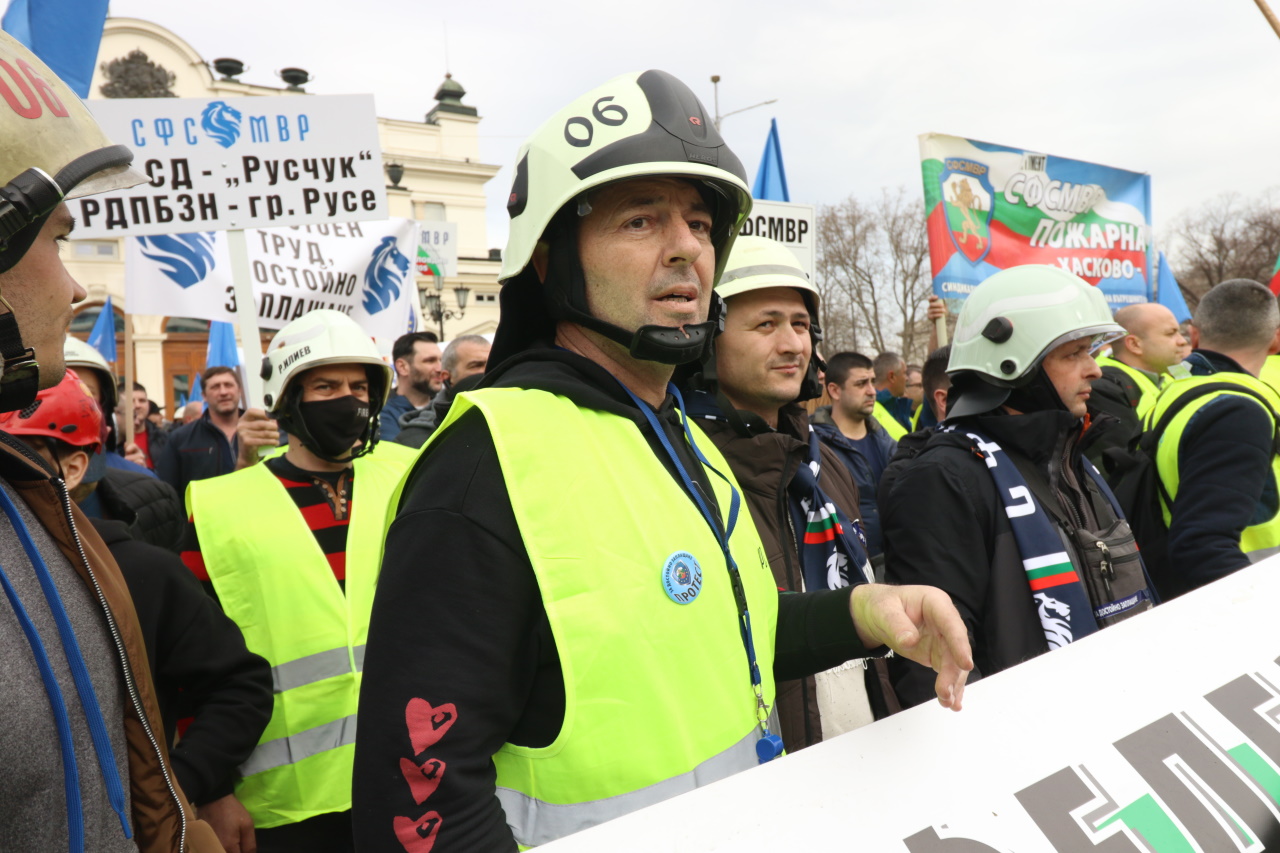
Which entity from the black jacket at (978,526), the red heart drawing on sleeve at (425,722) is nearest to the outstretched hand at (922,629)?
the red heart drawing on sleeve at (425,722)

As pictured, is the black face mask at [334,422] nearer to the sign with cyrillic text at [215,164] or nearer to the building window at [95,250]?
the sign with cyrillic text at [215,164]

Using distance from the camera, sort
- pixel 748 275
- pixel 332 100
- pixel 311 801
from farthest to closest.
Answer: pixel 332 100 < pixel 748 275 < pixel 311 801

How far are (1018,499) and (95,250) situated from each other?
37.3 meters

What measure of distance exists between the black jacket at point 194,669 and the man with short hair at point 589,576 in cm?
128

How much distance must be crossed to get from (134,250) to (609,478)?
559 centimetres

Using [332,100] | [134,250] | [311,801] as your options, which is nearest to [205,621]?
[311,801]

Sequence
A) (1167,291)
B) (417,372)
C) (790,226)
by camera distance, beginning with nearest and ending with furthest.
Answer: (790,226), (417,372), (1167,291)

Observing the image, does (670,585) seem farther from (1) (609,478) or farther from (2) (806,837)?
(2) (806,837)

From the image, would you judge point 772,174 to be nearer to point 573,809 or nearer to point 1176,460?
point 1176,460

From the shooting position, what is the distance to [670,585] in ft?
4.80

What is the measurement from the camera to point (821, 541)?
2.85 metres

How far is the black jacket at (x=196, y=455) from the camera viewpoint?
712 centimetres

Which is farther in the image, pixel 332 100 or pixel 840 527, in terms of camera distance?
pixel 332 100

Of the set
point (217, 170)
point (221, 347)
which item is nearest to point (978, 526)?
point (217, 170)
